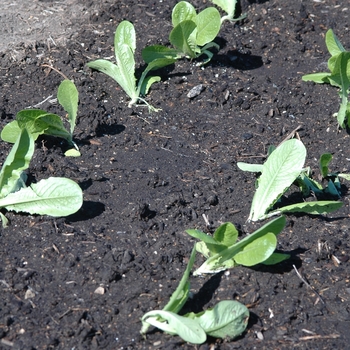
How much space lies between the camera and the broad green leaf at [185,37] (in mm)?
3340

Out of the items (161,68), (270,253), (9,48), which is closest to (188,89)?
(161,68)

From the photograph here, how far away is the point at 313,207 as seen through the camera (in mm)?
2586

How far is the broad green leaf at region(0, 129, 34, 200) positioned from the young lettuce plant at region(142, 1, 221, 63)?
109 centimetres

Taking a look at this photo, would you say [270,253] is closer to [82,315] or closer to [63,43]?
[82,315]

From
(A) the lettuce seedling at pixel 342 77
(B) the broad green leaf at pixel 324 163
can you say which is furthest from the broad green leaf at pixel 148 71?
(B) the broad green leaf at pixel 324 163

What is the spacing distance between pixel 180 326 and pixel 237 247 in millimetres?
364

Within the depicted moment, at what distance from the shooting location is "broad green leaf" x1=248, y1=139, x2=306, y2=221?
2568mm

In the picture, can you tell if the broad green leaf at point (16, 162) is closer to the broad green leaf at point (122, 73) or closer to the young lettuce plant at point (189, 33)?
the broad green leaf at point (122, 73)

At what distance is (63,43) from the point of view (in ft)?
12.0

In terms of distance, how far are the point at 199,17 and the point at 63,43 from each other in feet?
2.54

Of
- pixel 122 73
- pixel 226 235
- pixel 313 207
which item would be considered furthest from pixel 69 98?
pixel 313 207

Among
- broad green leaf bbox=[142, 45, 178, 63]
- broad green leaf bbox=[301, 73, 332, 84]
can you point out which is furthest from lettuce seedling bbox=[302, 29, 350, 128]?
broad green leaf bbox=[142, 45, 178, 63]

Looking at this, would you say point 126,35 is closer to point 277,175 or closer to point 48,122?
point 48,122

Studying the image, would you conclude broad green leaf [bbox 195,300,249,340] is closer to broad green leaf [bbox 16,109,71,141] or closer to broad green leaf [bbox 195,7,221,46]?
broad green leaf [bbox 16,109,71,141]
